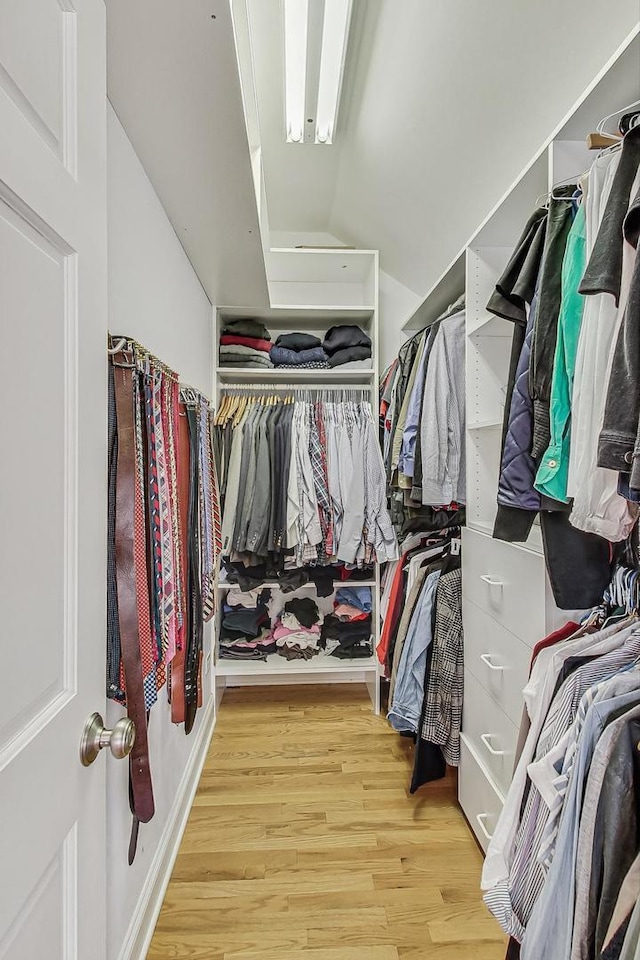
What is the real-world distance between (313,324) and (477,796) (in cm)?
241

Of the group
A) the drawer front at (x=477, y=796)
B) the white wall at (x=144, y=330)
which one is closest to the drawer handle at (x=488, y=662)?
the drawer front at (x=477, y=796)

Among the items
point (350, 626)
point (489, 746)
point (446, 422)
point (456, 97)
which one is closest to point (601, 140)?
point (456, 97)

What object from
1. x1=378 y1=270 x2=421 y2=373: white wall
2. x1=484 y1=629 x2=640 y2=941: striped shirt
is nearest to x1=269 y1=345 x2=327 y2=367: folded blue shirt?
x1=378 y1=270 x2=421 y2=373: white wall

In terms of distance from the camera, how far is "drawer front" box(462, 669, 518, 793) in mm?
1384

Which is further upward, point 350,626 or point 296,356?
point 296,356

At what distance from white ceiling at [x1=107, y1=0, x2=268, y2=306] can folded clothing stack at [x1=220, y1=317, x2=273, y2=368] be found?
2.68ft

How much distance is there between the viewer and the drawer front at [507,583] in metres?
1.23

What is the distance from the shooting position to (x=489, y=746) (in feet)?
4.84

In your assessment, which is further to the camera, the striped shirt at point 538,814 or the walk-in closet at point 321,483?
the striped shirt at point 538,814

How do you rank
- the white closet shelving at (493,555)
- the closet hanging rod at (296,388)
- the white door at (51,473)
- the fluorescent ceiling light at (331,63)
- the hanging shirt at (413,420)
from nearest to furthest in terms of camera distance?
1. the white door at (51,473)
2. the white closet shelving at (493,555)
3. the fluorescent ceiling light at (331,63)
4. the hanging shirt at (413,420)
5. the closet hanging rod at (296,388)

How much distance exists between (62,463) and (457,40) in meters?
1.60

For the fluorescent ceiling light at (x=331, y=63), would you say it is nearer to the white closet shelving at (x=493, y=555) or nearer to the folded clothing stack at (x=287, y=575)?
the white closet shelving at (x=493, y=555)

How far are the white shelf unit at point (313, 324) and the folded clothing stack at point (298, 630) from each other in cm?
5

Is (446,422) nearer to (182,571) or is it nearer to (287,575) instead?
(182,571)
